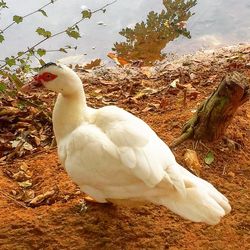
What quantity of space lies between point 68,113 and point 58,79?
0.19 m

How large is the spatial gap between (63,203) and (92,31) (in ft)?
15.5

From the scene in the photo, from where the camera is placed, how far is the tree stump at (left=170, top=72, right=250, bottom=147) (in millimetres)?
3080

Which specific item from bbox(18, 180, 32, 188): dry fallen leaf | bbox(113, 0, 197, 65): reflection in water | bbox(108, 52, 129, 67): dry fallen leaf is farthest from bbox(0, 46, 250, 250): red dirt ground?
bbox(113, 0, 197, 65): reflection in water

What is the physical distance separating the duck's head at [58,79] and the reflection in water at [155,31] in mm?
3560

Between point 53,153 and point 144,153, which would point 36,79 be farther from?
point 53,153

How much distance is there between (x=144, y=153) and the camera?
2268 millimetres

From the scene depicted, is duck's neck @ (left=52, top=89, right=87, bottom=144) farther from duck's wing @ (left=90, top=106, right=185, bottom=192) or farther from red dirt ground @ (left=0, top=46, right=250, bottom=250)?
red dirt ground @ (left=0, top=46, right=250, bottom=250)

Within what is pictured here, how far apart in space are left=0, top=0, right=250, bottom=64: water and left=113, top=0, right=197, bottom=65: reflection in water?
0.01 meters

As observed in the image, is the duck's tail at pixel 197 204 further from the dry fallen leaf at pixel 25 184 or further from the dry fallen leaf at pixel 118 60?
the dry fallen leaf at pixel 118 60

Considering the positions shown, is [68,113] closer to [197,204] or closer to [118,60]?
[197,204]

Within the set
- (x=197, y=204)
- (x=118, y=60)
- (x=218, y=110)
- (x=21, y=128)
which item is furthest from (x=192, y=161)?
(x=118, y=60)

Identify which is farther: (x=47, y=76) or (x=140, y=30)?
(x=140, y=30)

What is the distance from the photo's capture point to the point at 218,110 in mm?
3178

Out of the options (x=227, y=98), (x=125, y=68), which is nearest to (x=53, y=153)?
(x=227, y=98)
